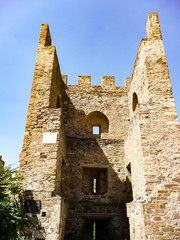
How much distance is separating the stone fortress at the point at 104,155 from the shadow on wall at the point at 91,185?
34 millimetres

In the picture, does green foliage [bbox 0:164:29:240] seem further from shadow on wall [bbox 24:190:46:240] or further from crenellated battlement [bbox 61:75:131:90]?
crenellated battlement [bbox 61:75:131:90]

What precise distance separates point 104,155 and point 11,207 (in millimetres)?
4378

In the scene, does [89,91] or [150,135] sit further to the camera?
[89,91]

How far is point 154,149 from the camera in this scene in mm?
5680

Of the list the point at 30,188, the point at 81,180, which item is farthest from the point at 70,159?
the point at 30,188

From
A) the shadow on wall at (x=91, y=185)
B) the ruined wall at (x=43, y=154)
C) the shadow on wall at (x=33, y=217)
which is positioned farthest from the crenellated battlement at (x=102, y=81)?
the shadow on wall at (x=33, y=217)

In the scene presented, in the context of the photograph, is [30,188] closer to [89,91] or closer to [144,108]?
[144,108]

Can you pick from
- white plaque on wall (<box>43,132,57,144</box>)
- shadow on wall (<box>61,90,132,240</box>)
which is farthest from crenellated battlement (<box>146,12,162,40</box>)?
white plaque on wall (<box>43,132,57,144</box>)

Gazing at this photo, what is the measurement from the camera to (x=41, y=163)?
225 inches

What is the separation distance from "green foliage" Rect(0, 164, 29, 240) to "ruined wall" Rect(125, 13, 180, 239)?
294cm

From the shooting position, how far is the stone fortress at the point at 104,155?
16.8 feet

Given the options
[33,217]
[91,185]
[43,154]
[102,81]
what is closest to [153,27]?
[102,81]

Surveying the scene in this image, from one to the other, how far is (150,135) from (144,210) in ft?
6.71

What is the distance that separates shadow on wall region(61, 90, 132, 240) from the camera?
7.17 metres
